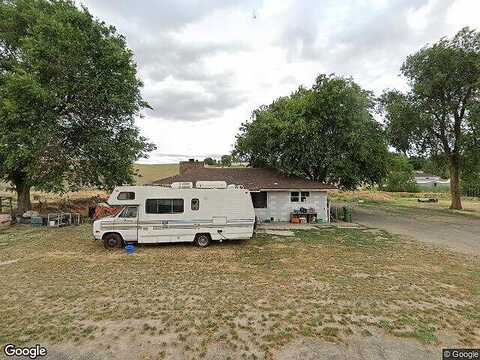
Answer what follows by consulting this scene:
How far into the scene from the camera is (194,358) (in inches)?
194

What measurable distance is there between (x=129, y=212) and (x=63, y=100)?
40.6ft

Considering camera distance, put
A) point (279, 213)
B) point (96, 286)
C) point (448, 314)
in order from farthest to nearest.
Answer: point (279, 213) < point (96, 286) < point (448, 314)

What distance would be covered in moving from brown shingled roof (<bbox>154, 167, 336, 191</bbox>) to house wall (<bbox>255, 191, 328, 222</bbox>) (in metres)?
0.61

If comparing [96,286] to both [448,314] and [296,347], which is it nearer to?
[296,347]

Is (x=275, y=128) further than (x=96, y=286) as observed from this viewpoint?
Yes

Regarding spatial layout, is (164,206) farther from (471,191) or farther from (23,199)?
(471,191)

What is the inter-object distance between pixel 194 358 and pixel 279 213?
16.5 m

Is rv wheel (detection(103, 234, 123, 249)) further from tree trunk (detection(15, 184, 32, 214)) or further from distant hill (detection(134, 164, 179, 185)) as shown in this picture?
distant hill (detection(134, 164, 179, 185))

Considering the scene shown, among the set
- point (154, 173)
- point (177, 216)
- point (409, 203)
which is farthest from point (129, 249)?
point (154, 173)

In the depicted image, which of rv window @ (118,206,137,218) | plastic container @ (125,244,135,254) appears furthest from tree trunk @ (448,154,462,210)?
plastic container @ (125,244,135,254)

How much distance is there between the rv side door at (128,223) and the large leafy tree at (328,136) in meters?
13.8

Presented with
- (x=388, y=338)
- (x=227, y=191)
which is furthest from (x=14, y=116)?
(x=388, y=338)

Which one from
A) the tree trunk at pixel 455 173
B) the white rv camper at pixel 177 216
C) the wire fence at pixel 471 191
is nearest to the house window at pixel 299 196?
the white rv camper at pixel 177 216

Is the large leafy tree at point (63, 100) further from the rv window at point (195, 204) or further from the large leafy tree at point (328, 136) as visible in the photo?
the large leafy tree at point (328, 136)
